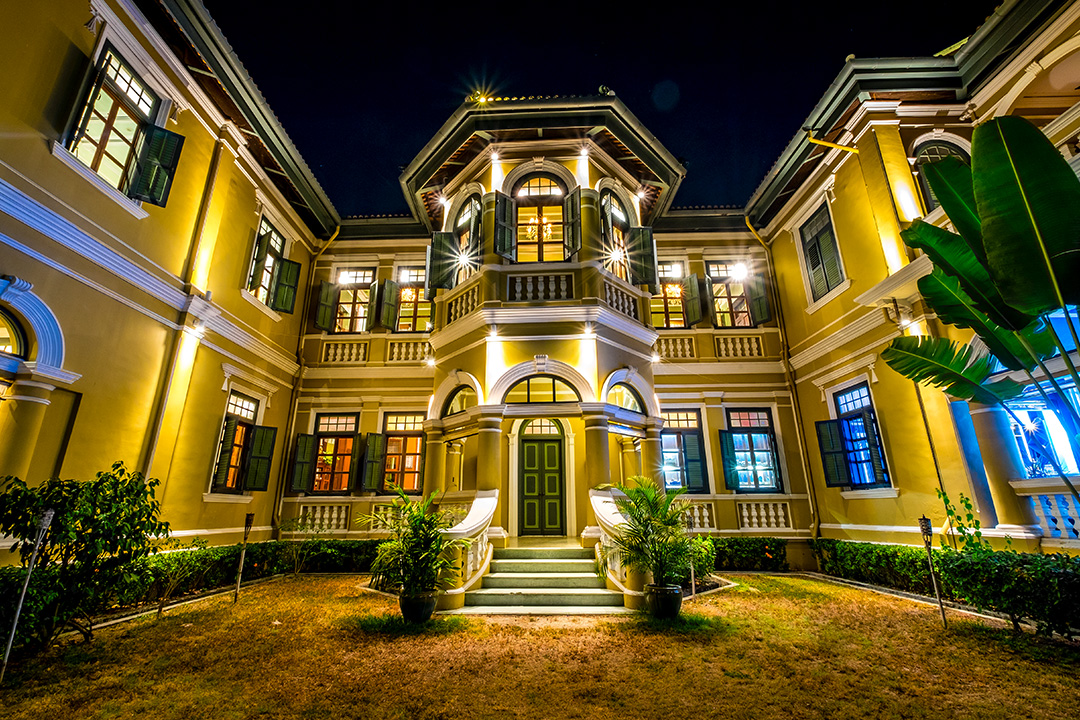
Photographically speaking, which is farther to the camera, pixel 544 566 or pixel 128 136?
pixel 128 136

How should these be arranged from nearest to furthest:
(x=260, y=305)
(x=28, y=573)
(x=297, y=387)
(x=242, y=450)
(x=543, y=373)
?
(x=28, y=573), (x=543, y=373), (x=242, y=450), (x=260, y=305), (x=297, y=387)

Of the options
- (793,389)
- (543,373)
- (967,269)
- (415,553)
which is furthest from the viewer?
(793,389)

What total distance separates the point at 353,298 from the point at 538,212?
6595mm

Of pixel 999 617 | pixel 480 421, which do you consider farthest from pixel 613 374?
pixel 999 617

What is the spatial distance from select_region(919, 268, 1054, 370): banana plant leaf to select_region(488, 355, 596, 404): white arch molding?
5224 mm

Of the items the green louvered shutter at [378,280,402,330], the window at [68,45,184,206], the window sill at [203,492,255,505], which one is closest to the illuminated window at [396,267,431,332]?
the green louvered shutter at [378,280,402,330]

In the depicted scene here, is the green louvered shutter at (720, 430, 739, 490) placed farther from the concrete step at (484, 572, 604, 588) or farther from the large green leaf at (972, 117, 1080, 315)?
the large green leaf at (972, 117, 1080, 315)

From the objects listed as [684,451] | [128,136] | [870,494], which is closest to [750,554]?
[684,451]

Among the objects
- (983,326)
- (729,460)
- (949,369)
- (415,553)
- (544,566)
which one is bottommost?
(544,566)

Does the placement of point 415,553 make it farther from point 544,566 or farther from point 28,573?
point 28,573

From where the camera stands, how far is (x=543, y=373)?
9.34 m

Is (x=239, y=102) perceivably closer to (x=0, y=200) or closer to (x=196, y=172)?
(x=196, y=172)

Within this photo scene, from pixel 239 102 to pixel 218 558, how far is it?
9366mm

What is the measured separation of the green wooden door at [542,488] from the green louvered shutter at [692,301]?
5.24m
